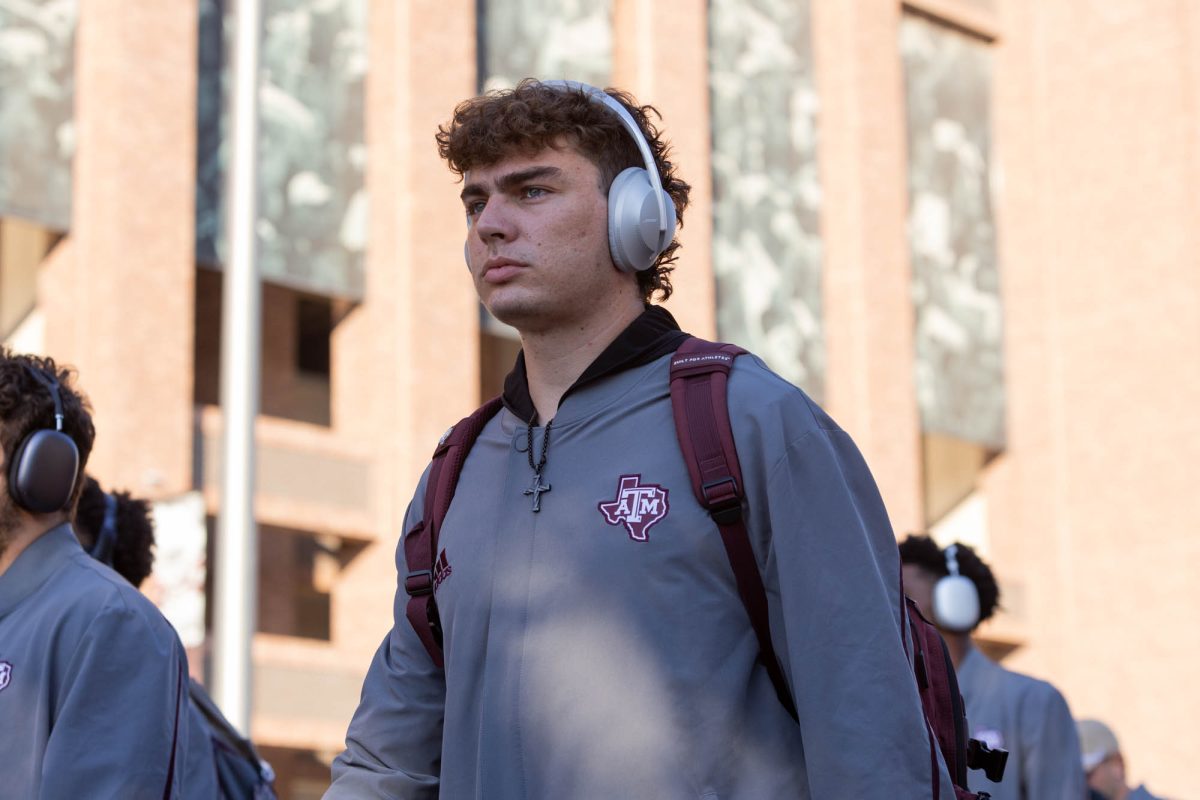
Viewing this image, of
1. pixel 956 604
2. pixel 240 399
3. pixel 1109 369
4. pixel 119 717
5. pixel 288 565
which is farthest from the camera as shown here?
pixel 1109 369

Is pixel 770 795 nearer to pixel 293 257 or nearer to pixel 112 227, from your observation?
pixel 112 227

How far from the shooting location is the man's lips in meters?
3.46

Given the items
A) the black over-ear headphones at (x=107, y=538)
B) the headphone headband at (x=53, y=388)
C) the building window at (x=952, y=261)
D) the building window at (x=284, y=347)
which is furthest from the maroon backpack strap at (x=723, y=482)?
the building window at (x=952, y=261)

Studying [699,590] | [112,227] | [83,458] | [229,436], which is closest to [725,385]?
[699,590]

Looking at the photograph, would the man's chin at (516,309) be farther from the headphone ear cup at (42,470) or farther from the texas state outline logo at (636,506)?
the headphone ear cup at (42,470)

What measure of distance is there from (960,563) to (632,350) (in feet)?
14.5

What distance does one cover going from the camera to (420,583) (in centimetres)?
355

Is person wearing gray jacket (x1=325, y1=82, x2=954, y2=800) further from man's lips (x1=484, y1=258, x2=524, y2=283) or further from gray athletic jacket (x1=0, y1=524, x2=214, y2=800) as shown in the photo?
gray athletic jacket (x1=0, y1=524, x2=214, y2=800)

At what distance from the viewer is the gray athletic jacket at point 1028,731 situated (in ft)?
23.2

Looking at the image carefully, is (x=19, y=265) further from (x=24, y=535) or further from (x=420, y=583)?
(x=420, y=583)

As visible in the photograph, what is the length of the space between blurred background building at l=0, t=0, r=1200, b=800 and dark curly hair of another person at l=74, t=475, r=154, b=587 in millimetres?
12141

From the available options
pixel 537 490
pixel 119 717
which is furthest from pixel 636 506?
pixel 119 717

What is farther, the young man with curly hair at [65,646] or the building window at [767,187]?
the building window at [767,187]

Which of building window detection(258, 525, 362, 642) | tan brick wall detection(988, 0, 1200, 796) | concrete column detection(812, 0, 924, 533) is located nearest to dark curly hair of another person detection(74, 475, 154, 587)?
building window detection(258, 525, 362, 642)
